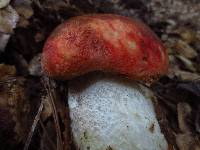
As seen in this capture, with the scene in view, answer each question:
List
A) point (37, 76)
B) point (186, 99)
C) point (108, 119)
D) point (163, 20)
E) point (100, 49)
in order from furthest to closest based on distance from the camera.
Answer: point (163, 20) < point (186, 99) < point (37, 76) < point (108, 119) < point (100, 49)

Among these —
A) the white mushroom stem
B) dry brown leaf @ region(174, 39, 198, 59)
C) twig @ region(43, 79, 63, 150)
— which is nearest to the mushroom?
the white mushroom stem

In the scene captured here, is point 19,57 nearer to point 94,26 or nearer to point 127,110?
point 94,26

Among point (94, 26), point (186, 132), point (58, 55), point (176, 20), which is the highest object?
point (94, 26)

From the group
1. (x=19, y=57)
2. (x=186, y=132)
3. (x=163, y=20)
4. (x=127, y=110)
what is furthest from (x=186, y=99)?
(x=19, y=57)

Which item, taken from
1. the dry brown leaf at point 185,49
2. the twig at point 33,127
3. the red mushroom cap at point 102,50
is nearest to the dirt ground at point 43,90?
the twig at point 33,127

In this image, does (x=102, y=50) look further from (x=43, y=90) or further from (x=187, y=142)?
(x=187, y=142)

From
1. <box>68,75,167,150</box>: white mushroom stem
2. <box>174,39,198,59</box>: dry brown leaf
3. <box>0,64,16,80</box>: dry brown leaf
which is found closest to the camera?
<box>68,75,167,150</box>: white mushroom stem

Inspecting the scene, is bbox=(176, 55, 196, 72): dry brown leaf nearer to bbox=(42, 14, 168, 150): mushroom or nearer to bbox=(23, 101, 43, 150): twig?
bbox=(42, 14, 168, 150): mushroom

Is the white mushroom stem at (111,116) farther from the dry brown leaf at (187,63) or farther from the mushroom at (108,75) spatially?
the dry brown leaf at (187,63)

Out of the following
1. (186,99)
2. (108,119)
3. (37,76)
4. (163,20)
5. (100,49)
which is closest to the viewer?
(100,49)

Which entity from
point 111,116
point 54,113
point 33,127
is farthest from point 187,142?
point 33,127
